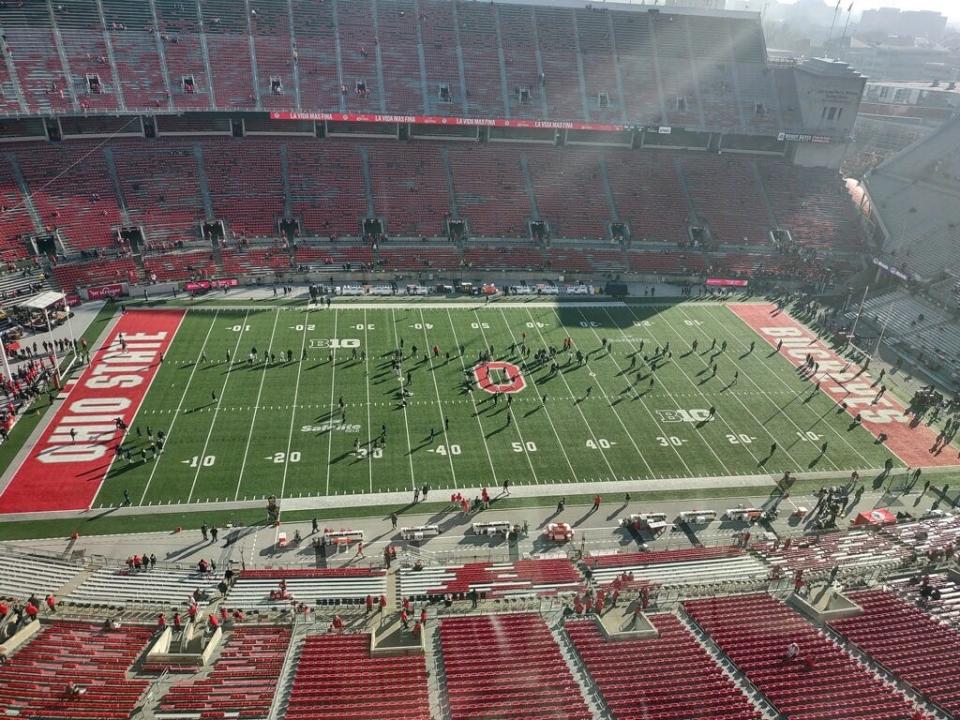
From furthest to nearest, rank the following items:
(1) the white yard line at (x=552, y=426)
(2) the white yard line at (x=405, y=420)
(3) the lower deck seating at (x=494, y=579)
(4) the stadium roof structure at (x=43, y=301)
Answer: (4) the stadium roof structure at (x=43, y=301) < (1) the white yard line at (x=552, y=426) < (2) the white yard line at (x=405, y=420) < (3) the lower deck seating at (x=494, y=579)

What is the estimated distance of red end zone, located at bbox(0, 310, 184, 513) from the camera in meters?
26.4

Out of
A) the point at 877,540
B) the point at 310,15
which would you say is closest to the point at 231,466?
the point at 877,540

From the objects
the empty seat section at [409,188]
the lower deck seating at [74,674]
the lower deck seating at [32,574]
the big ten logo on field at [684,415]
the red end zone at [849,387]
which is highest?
the empty seat section at [409,188]

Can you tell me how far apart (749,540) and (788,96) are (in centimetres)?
5237

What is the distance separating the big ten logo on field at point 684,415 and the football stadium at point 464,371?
0.23 metres

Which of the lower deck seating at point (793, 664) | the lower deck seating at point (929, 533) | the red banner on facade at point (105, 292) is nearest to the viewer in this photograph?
the lower deck seating at point (793, 664)

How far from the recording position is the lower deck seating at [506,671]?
1677 cm

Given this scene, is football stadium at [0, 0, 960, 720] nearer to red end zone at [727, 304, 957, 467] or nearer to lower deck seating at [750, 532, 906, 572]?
lower deck seating at [750, 532, 906, 572]

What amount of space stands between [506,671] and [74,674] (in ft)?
35.0

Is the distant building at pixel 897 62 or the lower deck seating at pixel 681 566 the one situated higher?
the distant building at pixel 897 62

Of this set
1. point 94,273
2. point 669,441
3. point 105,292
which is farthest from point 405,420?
point 94,273

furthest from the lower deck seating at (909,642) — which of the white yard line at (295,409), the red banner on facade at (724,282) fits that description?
the red banner on facade at (724,282)

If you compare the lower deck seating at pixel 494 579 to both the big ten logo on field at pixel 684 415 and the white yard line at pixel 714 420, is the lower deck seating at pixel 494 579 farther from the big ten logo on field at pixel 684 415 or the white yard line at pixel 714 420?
the big ten logo on field at pixel 684 415

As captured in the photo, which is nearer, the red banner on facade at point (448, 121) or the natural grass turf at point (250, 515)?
the natural grass turf at point (250, 515)
